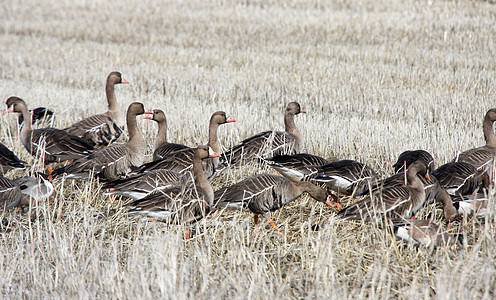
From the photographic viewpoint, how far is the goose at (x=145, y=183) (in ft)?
18.5

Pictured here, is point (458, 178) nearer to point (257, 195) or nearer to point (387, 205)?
point (387, 205)

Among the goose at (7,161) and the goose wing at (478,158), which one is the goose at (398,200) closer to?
the goose wing at (478,158)

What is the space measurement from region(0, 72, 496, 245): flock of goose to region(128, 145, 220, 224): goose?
0.01 m

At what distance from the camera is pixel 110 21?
2203 cm

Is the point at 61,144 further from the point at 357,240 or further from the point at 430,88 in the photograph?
the point at 430,88

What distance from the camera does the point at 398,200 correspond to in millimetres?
5168

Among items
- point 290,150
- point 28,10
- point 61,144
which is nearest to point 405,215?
point 290,150

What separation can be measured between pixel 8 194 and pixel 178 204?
1.85 metres

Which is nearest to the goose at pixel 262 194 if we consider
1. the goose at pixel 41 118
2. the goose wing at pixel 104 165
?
the goose wing at pixel 104 165

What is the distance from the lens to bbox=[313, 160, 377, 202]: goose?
590 centimetres

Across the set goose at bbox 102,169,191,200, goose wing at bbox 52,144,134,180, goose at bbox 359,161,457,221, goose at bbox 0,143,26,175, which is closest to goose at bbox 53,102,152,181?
goose wing at bbox 52,144,134,180

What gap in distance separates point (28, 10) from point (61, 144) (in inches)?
808

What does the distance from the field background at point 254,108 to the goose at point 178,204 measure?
7.4 inches

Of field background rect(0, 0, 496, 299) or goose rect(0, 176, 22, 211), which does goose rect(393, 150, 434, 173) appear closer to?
field background rect(0, 0, 496, 299)
